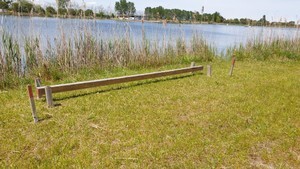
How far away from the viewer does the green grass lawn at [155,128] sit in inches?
117

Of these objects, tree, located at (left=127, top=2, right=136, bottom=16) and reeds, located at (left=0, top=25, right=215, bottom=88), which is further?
tree, located at (left=127, top=2, right=136, bottom=16)

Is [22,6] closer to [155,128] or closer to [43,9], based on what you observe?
[43,9]

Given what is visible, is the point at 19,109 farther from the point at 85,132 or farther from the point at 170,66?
the point at 170,66

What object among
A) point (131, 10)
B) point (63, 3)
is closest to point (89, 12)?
point (63, 3)

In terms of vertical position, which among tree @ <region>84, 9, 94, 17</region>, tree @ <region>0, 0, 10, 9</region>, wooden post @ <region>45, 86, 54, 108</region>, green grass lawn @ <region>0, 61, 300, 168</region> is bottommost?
green grass lawn @ <region>0, 61, 300, 168</region>

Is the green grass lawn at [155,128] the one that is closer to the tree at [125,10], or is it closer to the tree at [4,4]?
the tree at [4,4]

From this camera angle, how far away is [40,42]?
247 inches

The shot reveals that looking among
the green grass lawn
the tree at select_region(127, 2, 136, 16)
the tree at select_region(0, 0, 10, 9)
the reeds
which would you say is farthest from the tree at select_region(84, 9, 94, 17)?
Result: the green grass lawn

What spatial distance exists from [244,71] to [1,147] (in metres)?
7.36

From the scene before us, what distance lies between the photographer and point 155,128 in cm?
376

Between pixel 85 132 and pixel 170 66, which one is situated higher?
pixel 170 66

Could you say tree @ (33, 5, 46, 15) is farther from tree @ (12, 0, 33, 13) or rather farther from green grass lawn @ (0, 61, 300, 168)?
green grass lawn @ (0, 61, 300, 168)

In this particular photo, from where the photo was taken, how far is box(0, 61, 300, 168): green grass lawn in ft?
9.79

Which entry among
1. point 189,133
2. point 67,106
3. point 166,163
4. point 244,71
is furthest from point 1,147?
point 244,71
